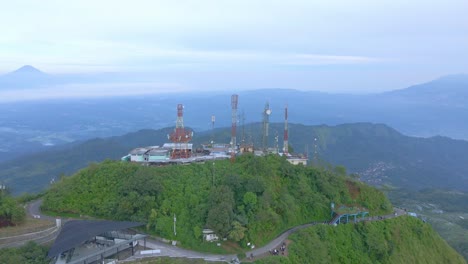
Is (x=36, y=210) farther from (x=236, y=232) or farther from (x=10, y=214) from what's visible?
(x=236, y=232)

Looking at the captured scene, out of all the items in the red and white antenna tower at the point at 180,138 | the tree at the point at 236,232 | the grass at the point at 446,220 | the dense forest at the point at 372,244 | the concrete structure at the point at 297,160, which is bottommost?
the grass at the point at 446,220

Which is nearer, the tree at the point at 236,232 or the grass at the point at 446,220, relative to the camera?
the tree at the point at 236,232

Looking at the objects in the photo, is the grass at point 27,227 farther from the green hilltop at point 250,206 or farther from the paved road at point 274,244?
the paved road at point 274,244

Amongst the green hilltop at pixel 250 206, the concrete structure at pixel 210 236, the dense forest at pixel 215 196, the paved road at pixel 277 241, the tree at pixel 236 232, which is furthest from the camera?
the dense forest at pixel 215 196

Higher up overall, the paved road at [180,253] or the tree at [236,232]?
the tree at [236,232]

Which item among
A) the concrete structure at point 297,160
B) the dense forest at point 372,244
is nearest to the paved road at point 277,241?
the dense forest at point 372,244

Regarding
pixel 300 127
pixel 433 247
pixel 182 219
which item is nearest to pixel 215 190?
pixel 182 219
